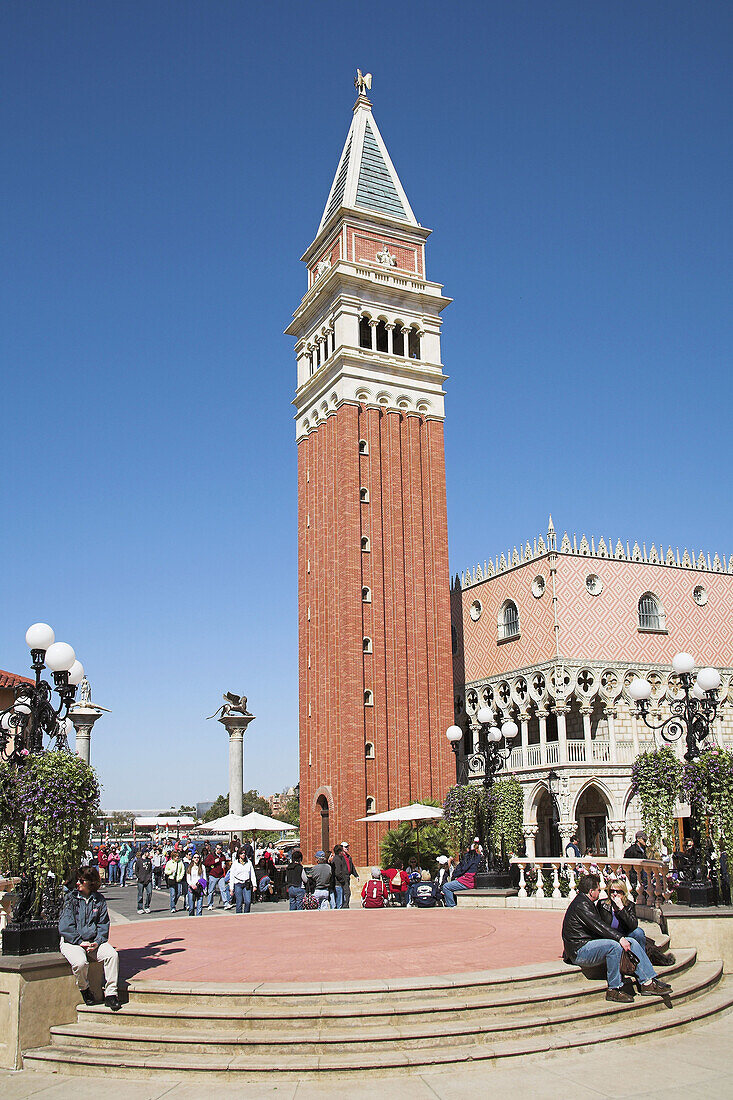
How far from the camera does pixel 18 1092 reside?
8273 mm

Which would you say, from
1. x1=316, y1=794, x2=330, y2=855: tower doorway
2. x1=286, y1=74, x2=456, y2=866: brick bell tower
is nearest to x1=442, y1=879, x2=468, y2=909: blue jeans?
x1=286, y1=74, x2=456, y2=866: brick bell tower

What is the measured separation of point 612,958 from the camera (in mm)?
9781

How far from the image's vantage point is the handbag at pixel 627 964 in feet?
32.3

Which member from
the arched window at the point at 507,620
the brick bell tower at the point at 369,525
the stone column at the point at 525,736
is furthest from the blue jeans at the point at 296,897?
the arched window at the point at 507,620

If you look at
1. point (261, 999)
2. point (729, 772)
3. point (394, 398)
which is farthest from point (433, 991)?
point (394, 398)

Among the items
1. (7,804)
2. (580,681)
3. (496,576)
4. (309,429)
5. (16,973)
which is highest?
(309,429)

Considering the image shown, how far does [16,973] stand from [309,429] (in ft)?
119

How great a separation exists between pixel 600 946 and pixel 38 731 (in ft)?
22.7

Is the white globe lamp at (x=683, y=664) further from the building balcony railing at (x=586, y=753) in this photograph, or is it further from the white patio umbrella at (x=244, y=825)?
the building balcony railing at (x=586, y=753)

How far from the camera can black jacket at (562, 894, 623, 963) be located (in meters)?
10.0

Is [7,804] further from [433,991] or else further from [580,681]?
[580,681]

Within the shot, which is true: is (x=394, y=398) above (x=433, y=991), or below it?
above

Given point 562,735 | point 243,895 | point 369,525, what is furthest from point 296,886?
point 369,525

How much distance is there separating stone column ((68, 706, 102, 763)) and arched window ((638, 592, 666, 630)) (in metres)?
24.8
